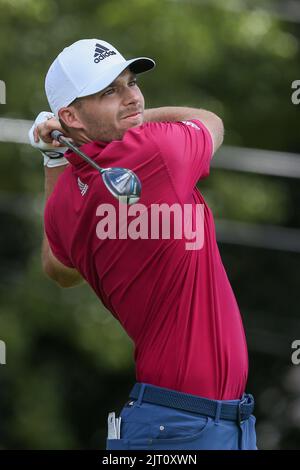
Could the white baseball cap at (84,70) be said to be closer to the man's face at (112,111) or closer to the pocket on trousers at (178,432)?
the man's face at (112,111)

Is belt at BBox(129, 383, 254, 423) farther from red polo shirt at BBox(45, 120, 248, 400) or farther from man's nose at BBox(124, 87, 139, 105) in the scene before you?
man's nose at BBox(124, 87, 139, 105)

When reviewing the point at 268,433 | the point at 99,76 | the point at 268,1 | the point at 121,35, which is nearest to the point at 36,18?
the point at 121,35

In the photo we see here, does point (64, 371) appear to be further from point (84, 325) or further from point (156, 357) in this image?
point (156, 357)

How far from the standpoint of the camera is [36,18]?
39.2ft

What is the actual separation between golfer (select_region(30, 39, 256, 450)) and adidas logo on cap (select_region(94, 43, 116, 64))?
0.8 inches

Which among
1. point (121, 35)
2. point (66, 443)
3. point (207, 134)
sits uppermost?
point (121, 35)

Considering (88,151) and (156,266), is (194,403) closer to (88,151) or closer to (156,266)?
(156,266)

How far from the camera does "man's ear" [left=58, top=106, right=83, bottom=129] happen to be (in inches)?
195

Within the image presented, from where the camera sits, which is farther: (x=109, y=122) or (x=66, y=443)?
(x=66, y=443)

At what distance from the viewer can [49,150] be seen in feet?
16.8

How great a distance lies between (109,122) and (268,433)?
840cm

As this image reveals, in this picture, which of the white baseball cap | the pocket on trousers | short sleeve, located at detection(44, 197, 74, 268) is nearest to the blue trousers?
the pocket on trousers

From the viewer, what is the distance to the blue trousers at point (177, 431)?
15.6 feet

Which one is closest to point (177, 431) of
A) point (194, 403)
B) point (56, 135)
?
point (194, 403)
